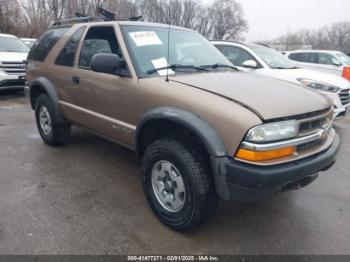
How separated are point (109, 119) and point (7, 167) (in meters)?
1.65

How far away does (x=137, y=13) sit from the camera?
45.6 metres

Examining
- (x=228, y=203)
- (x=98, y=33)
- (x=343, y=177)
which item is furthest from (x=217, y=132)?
(x=343, y=177)

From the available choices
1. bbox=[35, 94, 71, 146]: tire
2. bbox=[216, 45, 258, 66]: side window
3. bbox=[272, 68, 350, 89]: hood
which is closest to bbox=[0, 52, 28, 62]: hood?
bbox=[35, 94, 71, 146]: tire

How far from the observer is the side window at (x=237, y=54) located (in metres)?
6.66

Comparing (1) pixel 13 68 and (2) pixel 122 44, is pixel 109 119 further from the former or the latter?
(1) pixel 13 68

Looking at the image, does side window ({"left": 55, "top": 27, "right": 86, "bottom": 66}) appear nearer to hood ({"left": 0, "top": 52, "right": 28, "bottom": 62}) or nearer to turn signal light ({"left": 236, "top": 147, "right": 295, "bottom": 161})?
turn signal light ({"left": 236, "top": 147, "right": 295, "bottom": 161})

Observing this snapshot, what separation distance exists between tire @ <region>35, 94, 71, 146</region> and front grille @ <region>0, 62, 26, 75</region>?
4.67m

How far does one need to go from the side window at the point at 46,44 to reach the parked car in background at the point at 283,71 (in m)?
3.24

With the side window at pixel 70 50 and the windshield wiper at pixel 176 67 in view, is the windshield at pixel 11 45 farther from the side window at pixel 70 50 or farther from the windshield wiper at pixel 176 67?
the windshield wiper at pixel 176 67

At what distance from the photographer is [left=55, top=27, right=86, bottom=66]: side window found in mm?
4000

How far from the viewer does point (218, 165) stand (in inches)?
89.6

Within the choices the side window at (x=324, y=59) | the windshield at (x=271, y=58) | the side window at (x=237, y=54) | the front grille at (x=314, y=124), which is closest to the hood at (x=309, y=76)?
the windshield at (x=271, y=58)

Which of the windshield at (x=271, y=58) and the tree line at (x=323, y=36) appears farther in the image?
the tree line at (x=323, y=36)

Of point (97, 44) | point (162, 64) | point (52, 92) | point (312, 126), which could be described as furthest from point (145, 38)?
point (312, 126)
